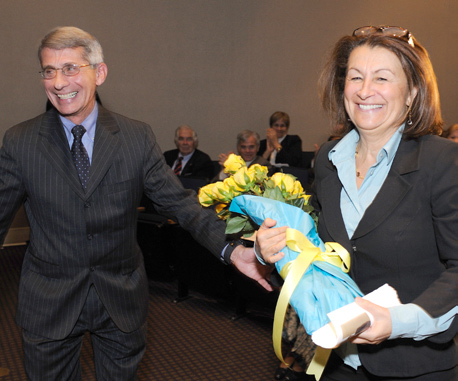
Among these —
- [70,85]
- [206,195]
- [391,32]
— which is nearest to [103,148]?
[70,85]

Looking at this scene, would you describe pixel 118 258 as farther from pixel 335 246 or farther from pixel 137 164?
pixel 335 246

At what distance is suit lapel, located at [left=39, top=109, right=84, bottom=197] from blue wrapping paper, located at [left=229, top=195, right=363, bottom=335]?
2.81 feet

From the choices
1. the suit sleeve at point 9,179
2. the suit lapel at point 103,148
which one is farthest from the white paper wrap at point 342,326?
the suit sleeve at point 9,179

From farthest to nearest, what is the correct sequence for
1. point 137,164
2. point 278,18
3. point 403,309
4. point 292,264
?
point 278,18 → point 137,164 → point 292,264 → point 403,309

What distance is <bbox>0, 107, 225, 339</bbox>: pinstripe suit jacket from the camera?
222 cm

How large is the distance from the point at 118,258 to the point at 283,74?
7701mm

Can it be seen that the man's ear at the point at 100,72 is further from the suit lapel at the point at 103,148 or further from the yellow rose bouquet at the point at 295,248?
the yellow rose bouquet at the point at 295,248

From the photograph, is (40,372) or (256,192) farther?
(40,372)

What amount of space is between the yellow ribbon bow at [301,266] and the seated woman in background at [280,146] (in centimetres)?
656

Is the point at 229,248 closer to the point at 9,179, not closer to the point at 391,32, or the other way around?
the point at 9,179

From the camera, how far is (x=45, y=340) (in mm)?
2229

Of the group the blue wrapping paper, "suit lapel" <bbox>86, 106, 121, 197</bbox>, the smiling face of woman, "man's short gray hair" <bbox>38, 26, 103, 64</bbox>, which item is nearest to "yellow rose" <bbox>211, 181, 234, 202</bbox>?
the blue wrapping paper

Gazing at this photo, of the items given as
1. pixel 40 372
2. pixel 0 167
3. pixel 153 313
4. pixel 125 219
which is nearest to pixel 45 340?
pixel 40 372

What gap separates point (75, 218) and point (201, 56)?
6756 millimetres
